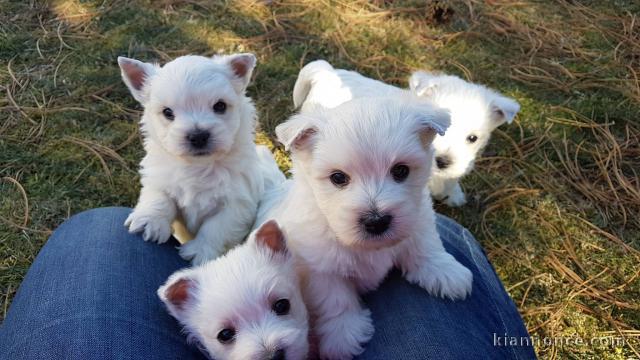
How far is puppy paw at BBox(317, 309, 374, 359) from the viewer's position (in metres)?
2.54

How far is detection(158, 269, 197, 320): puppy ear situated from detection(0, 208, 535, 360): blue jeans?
0.10 meters

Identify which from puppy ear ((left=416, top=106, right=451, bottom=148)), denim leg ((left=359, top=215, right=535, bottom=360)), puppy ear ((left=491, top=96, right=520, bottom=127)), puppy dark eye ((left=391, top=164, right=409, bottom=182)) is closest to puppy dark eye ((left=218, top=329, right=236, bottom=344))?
denim leg ((left=359, top=215, right=535, bottom=360))

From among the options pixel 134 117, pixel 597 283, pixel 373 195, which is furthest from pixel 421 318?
pixel 134 117

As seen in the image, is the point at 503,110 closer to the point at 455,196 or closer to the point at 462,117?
the point at 462,117

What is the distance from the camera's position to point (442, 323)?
8.11 feet

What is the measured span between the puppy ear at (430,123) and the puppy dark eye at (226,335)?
1.39 m

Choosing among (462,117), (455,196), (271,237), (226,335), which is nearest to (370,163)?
(271,237)

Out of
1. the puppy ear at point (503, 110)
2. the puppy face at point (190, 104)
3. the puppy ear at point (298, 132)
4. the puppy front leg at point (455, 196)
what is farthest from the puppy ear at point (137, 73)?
the puppy ear at point (503, 110)

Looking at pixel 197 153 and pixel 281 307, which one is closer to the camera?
pixel 281 307

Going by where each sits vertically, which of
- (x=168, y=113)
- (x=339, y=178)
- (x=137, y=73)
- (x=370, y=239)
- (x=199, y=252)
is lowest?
(x=199, y=252)

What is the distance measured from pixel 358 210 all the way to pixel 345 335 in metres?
0.73

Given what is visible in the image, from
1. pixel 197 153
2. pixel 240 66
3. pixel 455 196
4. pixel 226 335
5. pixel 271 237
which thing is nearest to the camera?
pixel 226 335

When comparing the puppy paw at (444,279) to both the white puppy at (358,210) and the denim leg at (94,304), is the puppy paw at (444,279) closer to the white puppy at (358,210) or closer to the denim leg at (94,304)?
the white puppy at (358,210)

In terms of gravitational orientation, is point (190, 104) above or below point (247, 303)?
above
